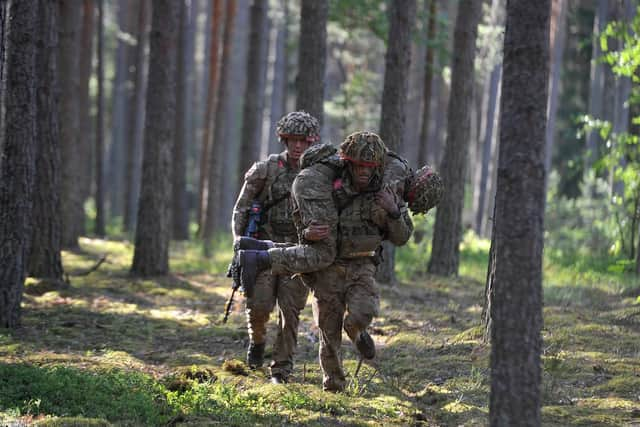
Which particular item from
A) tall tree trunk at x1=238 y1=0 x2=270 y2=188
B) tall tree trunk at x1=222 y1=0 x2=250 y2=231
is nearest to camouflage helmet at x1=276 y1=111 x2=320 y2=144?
tall tree trunk at x1=238 y1=0 x2=270 y2=188

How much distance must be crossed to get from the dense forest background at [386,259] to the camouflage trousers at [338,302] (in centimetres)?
27

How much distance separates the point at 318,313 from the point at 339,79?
3195 cm

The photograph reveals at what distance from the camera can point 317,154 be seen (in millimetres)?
6941

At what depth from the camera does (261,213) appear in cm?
815

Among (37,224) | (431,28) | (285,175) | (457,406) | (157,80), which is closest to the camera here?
(457,406)

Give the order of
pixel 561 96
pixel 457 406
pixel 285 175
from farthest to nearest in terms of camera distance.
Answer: pixel 561 96
pixel 285 175
pixel 457 406

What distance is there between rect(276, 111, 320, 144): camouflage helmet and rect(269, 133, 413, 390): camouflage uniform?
3.34ft

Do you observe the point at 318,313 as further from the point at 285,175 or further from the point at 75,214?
the point at 75,214

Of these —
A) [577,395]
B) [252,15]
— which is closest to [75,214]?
[252,15]

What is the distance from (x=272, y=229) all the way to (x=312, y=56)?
4.73 metres

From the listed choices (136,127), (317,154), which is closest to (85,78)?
(136,127)

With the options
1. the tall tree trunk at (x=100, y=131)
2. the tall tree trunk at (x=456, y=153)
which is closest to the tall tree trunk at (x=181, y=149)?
the tall tree trunk at (x=100, y=131)

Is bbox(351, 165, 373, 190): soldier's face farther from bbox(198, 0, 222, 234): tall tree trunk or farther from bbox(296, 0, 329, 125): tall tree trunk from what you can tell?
bbox(198, 0, 222, 234): tall tree trunk

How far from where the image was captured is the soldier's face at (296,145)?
26.0ft
